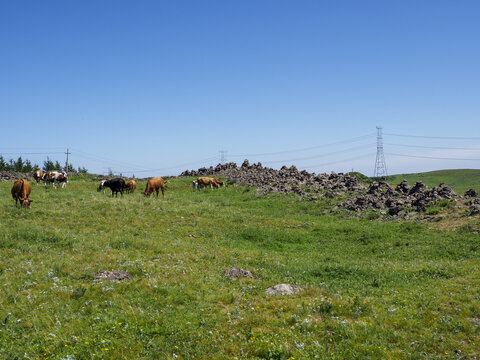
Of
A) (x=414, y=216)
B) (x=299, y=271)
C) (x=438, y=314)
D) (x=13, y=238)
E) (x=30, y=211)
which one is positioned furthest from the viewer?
(x=414, y=216)

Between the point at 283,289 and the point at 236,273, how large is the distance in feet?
7.86

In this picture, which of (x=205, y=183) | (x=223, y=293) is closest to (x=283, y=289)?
(x=223, y=293)

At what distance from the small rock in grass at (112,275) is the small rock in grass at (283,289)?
17.5ft

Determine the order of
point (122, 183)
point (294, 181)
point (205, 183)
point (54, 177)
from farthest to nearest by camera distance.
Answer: point (205, 183), point (294, 181), point (54, 177), point (122, 183)

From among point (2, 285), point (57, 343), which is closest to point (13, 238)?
point (2, 285)

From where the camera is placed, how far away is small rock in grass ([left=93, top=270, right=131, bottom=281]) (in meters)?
11.6

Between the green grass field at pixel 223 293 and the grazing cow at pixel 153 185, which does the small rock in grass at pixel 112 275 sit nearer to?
the green grass field at pixel 223 293

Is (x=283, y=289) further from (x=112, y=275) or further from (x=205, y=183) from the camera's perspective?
(x=205, y=183)

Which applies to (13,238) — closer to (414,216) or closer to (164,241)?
(164,241)

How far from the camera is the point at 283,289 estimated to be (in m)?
11.5

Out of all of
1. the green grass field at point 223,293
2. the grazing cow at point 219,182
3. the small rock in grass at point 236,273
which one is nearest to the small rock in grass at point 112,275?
the green grass field at point 223,293

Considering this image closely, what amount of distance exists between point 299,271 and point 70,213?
54.4ft

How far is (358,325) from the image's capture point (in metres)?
8.36

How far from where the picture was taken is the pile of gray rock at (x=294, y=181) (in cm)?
4034
